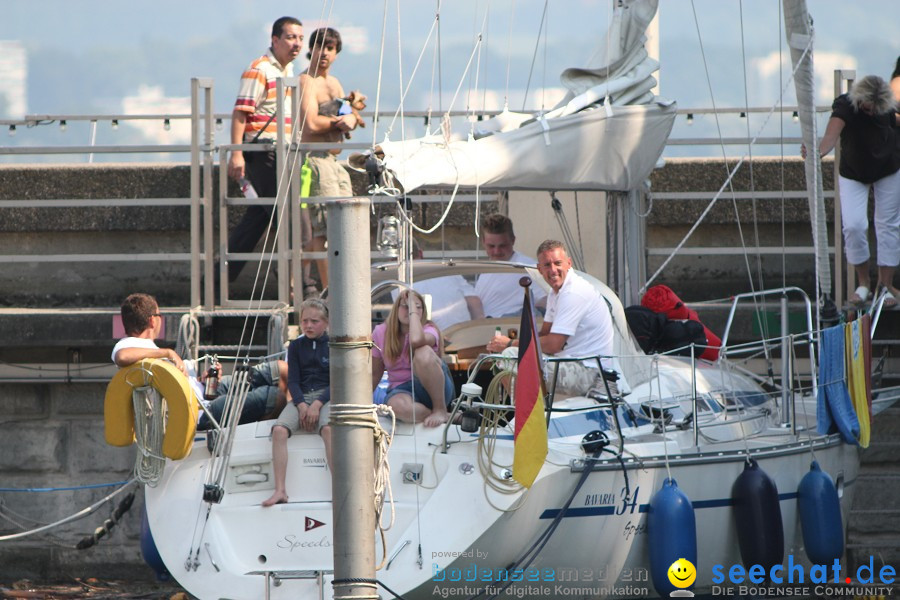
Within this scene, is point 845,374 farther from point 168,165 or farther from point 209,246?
point 168,165

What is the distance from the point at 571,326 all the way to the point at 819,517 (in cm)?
174

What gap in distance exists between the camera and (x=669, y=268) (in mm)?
11461

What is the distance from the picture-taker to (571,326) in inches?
318

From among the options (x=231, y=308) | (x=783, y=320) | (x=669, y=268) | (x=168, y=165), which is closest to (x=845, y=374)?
(x=783, y=320)

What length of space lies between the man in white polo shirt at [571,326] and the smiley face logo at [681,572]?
1132 millimetres

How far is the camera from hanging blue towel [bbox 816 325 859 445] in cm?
844

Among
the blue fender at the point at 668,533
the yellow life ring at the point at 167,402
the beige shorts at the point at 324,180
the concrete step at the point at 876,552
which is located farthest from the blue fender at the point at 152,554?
the concrete step at the point at 876,552

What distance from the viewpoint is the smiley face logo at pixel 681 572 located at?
735 centimetres

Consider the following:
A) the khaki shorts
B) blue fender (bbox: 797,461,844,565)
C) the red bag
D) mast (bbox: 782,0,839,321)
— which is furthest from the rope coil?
mast (bbox: 782,0,839,321)

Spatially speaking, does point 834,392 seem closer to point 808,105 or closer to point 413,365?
point 808,105

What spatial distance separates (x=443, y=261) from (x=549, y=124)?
1072 mm

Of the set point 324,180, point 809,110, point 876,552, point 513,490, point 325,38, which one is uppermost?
point 325,38

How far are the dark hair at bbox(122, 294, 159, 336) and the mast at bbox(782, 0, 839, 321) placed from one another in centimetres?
417

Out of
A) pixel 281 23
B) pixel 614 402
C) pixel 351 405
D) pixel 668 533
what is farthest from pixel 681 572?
pixel 281 23
